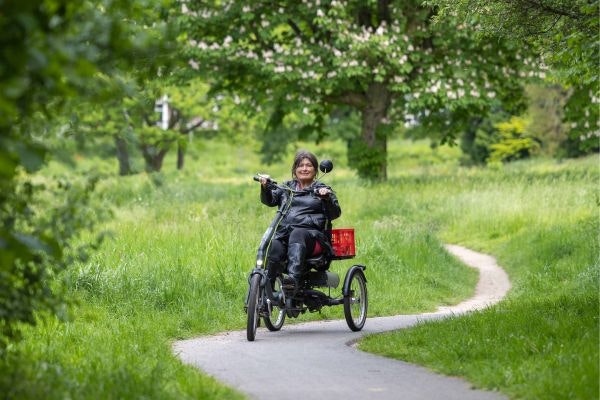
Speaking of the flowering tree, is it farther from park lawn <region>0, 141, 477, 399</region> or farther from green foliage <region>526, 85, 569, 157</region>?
green foliage <region>526, 85, 569, 157</region>

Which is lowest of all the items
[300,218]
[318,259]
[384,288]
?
[384,288]

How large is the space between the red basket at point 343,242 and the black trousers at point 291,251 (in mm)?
325

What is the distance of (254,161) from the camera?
70.2 meters

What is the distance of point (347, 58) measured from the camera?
28.6m

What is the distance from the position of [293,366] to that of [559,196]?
17735mm

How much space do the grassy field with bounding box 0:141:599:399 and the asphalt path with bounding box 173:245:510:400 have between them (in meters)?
0.25

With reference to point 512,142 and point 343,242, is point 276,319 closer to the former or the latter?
point 343,242

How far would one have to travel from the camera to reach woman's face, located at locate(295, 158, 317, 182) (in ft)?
36.8

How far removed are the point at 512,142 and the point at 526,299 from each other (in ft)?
134

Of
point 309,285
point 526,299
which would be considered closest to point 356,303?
point 309,285

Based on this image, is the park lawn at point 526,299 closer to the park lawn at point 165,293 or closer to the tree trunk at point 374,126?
the park lawn at point 165,293

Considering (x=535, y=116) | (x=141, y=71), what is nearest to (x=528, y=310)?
(x=141, y=71)

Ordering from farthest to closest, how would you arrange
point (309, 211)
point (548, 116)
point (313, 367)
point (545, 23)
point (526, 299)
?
point (548, 116)
point (526, 299)
point (309, 211)
point (545, 23)
point (313, 367)

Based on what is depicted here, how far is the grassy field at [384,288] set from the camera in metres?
7.36
